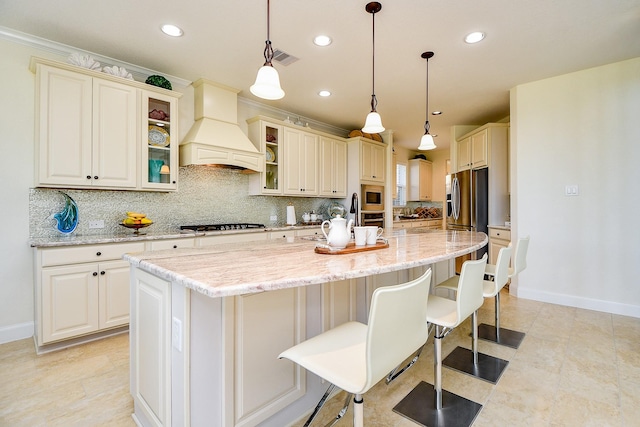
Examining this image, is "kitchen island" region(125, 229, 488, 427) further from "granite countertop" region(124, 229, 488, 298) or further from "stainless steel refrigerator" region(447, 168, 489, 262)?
"stainless steel refrigerator" region(447, 168, 489, 262)

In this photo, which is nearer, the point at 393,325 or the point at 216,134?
the point at 393,325

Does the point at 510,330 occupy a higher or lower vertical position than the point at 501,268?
lower

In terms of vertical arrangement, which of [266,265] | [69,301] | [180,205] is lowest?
[69,301]

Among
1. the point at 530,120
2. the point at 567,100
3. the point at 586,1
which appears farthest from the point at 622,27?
the point at 530,120

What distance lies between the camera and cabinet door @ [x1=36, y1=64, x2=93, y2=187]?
7.84 feet

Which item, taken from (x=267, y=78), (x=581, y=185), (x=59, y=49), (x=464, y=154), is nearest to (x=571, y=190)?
(x=581, y=185)

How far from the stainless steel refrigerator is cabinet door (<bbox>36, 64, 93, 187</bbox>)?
469cm

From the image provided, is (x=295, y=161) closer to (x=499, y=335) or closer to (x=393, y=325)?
(x=499, y=335)

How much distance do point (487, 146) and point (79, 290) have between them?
197 inches

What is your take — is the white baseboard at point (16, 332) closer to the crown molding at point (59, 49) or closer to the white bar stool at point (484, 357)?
the crown molding at point (59, 49)

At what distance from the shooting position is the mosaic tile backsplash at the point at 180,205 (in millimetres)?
2643

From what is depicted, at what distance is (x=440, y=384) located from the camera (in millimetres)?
1647

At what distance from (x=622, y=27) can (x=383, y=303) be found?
10.7ft

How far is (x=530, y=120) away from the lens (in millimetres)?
3576
